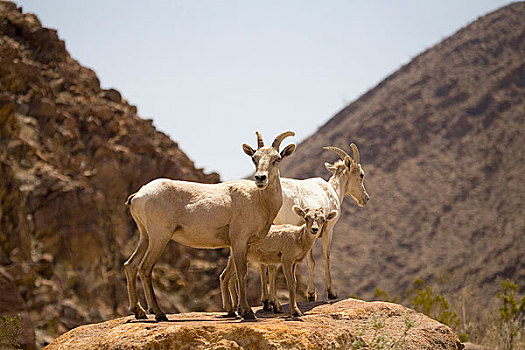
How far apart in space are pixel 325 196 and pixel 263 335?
5.49 m

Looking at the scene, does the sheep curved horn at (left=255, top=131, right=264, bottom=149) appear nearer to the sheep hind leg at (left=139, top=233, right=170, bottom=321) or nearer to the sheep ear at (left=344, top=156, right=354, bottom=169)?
the sheep hind leg at (left=139, top=233, right=170, bottom=321)

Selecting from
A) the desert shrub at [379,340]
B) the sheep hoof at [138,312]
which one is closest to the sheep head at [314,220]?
the desert shrub at [379,340]

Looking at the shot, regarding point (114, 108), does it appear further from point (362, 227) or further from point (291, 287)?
point (362, 227)

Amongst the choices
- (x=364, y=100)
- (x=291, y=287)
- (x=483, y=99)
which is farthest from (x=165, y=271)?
(x=364, y=100)

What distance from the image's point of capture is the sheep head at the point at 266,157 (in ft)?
29.5

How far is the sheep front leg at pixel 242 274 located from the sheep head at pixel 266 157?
1135 mm

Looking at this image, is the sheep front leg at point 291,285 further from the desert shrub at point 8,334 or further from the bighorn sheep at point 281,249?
the desert shrub at point 8,334

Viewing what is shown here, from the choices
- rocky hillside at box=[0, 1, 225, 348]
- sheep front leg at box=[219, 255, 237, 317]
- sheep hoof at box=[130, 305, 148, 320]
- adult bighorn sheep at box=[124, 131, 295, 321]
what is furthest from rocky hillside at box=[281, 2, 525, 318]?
sheep hoof at box=[130, 305, 148, 320]

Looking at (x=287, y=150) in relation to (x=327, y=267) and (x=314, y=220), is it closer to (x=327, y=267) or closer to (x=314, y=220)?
(x=314, y=220)

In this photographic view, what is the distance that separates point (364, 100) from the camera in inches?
2746

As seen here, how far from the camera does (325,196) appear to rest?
43.1 feet

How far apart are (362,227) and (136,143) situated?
27.8 metres

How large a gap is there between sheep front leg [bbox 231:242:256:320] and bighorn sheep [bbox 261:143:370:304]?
183cm

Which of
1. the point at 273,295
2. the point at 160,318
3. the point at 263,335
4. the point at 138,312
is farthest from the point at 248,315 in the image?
the point at 138,312
